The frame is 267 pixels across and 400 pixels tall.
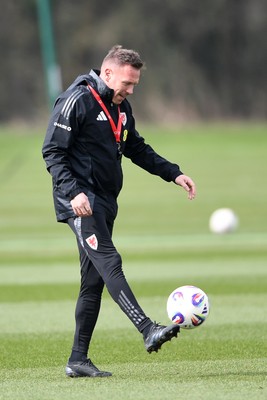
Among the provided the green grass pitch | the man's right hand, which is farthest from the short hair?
the green grass pitch

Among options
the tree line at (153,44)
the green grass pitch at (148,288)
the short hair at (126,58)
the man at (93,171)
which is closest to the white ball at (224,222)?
the green grass pitch at (148,288)

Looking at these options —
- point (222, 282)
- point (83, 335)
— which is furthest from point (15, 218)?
point (83, 335)

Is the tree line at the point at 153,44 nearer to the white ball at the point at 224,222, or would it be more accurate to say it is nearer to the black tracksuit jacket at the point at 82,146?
the white ball at the point at 224,222

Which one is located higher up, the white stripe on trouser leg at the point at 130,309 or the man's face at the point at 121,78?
the man's face at the point at 121,78

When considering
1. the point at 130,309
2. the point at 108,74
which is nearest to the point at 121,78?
the point at 108,74

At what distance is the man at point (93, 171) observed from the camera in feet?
26.8

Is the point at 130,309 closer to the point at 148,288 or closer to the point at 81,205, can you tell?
the point at 81,205

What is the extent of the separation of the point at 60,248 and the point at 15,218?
6.81 m

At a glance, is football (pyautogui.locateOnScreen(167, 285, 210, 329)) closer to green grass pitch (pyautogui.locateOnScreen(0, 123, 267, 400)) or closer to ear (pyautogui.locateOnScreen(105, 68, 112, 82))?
green grass pitch (pyautogui.locateOnScreen(0, 123, 267, 400))

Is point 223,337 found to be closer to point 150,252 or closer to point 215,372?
point 215,372

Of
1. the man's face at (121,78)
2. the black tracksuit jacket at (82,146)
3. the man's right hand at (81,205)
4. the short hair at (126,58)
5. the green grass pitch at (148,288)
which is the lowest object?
the green grass pitch at (148,288)

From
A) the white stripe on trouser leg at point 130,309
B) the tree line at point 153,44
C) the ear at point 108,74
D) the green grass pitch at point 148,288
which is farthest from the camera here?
the tree line at point 153,44

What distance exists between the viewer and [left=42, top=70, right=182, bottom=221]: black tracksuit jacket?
8.23 metres

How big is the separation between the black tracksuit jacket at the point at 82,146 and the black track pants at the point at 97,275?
165mm
